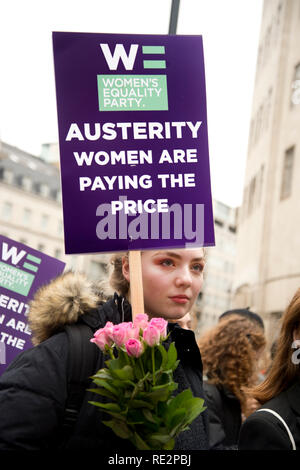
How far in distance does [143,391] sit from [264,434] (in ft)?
1.38

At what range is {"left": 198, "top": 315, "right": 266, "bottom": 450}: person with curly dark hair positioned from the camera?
3914 mm

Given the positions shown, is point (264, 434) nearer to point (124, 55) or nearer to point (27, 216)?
point (124, 55)

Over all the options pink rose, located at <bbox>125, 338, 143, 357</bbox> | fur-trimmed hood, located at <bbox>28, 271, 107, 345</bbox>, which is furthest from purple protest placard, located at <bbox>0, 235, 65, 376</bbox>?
pink rose, located at <bbox>125, 338, 143, 357</bbox>

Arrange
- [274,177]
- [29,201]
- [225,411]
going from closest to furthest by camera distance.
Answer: [225,411]
[274,177]
[29,201]

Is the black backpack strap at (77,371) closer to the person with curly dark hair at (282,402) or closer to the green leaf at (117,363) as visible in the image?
the green leaf at (117,363)

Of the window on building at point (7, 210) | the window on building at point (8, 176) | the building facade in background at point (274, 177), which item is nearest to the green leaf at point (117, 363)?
the building facade in background at point (274, 177)

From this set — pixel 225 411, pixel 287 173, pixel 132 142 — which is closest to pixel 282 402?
pixel 132 142

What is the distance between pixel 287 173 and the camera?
17.5m

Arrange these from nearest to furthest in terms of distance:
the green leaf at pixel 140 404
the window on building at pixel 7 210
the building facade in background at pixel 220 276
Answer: the green leaf at pixel 140 404
the window on building at pixel 7 210
the building facade in background at pixel 220 276

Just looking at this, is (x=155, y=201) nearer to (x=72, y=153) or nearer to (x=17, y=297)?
(x=72, y=153)

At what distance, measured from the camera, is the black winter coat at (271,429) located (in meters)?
2.04

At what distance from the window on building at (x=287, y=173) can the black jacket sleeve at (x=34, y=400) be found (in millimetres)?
15202
